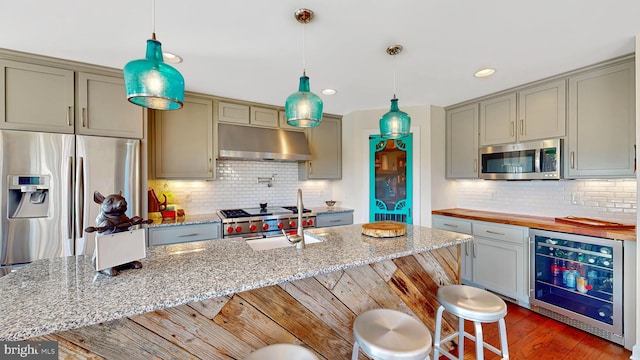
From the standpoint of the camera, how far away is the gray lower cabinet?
2666 millimetres

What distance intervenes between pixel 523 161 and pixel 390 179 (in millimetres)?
1518

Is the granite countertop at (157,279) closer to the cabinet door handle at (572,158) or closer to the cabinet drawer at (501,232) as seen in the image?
the cabinet drawer at (501,232)

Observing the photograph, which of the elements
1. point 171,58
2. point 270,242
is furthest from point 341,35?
point 270,242

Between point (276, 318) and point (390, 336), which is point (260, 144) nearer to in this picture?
point (276, 318)

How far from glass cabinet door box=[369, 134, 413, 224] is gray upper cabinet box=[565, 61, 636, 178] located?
1644 millimetres

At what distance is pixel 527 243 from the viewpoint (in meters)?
2.62

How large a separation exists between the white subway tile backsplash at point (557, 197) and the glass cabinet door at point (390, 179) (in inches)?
33.4

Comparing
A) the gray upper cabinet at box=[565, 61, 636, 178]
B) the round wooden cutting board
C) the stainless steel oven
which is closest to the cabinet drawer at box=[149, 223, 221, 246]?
the stainless steel oven

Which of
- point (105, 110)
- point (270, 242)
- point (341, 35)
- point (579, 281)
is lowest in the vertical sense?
point (579, 281)

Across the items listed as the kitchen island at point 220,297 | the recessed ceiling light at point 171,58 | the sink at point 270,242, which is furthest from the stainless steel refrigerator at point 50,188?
the sink at point 270,242

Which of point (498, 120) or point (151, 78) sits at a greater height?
point (498, 120)

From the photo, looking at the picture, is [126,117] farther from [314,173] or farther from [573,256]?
[573,256]

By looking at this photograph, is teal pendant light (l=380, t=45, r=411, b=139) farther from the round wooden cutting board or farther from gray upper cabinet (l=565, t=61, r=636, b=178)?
gray upper cabinet (l=565, t=61, r=636, b=178)

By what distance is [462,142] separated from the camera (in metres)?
3.49
